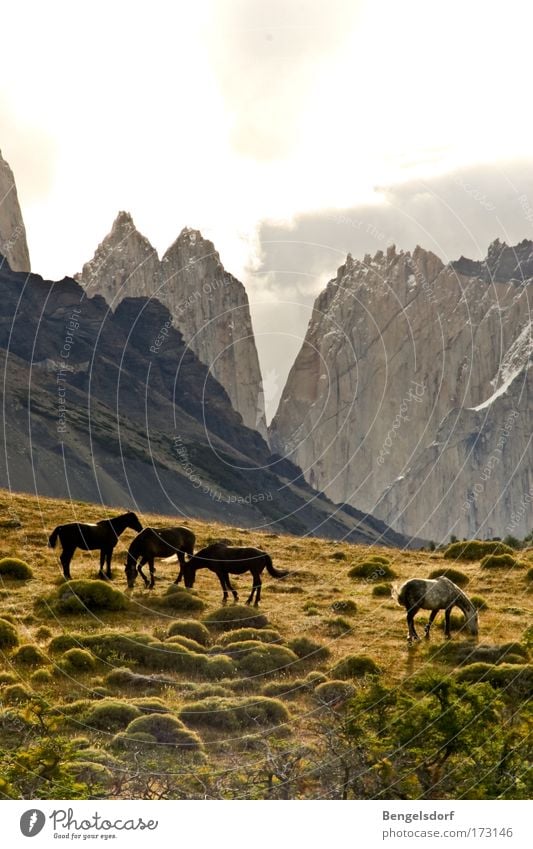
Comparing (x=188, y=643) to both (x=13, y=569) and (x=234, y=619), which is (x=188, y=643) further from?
(x=13, y=569)

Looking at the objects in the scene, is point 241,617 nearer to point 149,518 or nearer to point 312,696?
point 312,696

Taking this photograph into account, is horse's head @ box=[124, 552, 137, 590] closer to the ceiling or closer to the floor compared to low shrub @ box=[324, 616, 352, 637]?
closer to the ceiling

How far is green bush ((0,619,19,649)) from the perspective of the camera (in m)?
34.4

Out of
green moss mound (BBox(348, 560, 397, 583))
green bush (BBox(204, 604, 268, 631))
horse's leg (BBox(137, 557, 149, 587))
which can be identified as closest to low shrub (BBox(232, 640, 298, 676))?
green bush (BBox(204, 604, 268, 631))

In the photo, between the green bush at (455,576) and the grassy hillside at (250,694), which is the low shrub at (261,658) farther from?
the green bush at (455,576)

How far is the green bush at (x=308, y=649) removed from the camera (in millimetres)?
35438

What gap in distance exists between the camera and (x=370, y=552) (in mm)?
62281

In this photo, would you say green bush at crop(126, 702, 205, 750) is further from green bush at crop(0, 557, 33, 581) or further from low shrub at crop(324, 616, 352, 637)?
green bush at crop(0, 557, 33, 581)

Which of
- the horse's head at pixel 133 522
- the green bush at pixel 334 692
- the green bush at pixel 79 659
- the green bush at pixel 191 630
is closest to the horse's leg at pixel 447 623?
the green bush at pixel 334 692

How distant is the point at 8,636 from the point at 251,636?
8.57m

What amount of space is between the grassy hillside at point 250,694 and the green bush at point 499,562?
24.3 ft

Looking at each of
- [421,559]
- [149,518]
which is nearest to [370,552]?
[421,559]

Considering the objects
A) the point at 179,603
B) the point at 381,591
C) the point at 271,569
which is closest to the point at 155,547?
the point at 179,603

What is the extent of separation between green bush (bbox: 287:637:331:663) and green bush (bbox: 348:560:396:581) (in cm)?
1585
